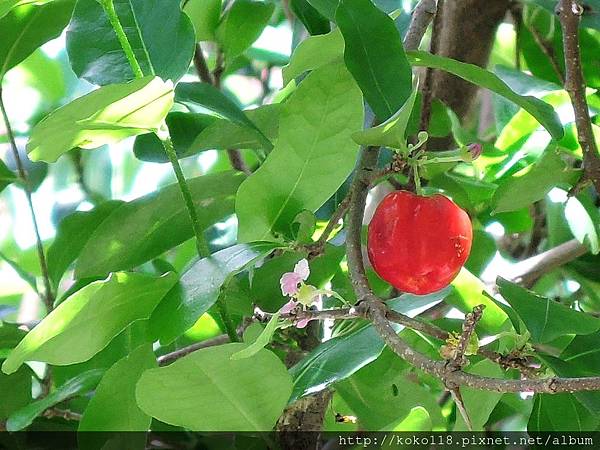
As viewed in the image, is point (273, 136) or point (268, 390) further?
point (273, 136)

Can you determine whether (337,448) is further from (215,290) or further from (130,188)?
(130,188)

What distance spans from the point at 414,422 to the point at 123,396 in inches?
7.5

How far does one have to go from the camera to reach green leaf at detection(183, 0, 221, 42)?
78 cm

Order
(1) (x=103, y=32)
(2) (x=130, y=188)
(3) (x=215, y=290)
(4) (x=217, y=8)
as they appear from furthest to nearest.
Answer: (2) (x=130, y=188) → (4) (x=217, y=8) → (1) (x=103, y=32) → (3) (x=215, y=290)

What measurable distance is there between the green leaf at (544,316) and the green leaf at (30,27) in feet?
1.41

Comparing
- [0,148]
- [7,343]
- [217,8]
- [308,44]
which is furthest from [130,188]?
[308,44]

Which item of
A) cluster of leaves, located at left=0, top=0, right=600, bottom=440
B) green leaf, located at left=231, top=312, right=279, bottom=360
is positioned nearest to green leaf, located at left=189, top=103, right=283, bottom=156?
cluster of leaves, located at left=0, top=0, right=600, bottom=440

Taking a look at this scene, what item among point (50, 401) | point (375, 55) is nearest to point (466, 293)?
point (375, 55)

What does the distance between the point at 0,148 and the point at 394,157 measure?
87 cm

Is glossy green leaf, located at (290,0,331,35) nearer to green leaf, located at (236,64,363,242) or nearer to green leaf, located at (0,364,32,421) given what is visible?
green leaf, located at (236,64,363,242)

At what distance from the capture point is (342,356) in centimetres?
51

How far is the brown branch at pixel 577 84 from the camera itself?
571mm

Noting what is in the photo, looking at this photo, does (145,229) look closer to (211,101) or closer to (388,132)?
(211,101)

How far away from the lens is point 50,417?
66cm
